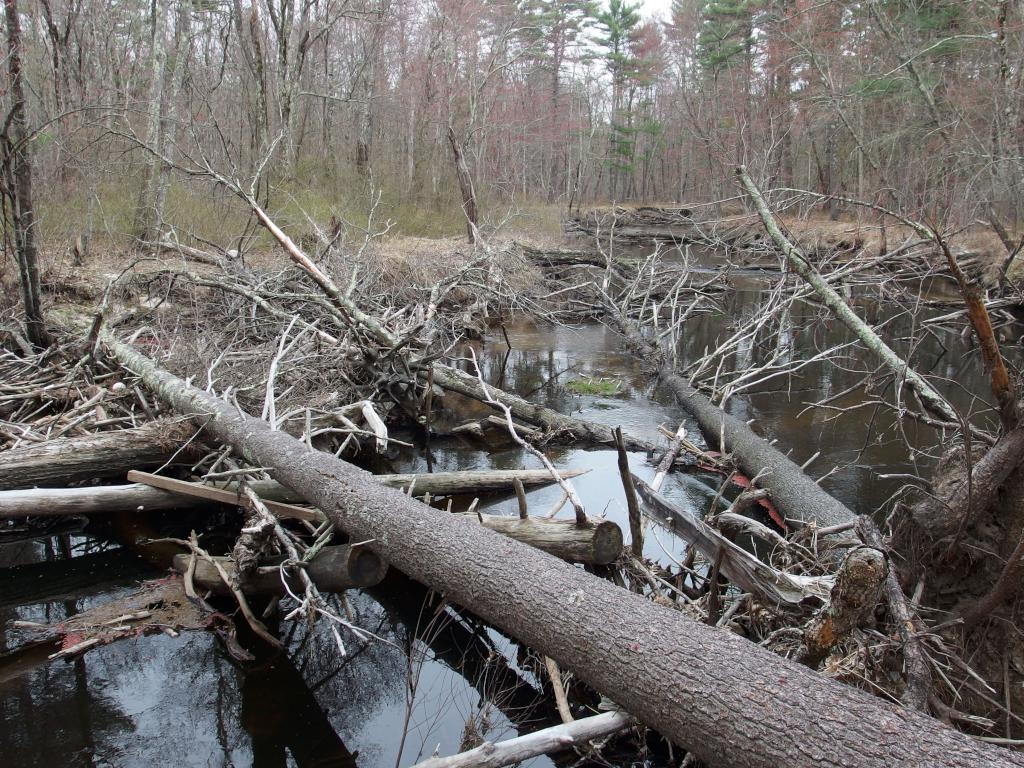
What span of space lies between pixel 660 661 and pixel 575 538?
1.61m

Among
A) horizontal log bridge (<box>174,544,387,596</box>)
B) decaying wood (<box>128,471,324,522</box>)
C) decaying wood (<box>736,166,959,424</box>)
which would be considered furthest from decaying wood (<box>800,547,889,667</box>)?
decaying wood (<box>128,471,324,522</box>)

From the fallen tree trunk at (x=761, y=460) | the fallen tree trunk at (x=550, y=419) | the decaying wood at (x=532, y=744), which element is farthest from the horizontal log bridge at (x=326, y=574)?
the fallen tree trunk at (x=550, y=419)

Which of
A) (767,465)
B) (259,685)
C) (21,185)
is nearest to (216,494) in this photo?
(259,685)

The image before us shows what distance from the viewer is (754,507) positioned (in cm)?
617

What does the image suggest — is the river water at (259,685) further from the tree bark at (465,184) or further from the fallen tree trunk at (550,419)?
the tree bark at (465,184)

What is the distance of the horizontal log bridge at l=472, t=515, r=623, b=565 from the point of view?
419 cm

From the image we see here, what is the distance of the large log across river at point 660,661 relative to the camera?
2.18 m

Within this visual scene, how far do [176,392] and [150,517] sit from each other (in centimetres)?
106

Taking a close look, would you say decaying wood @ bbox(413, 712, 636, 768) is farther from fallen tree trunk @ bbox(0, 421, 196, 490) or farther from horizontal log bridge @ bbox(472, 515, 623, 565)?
fallen tree trunk @ bbox(0, 421, 196, 490)

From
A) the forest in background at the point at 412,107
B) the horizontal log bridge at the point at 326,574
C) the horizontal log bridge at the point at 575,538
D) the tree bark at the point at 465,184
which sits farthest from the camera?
the tree bark at the point at 465,184

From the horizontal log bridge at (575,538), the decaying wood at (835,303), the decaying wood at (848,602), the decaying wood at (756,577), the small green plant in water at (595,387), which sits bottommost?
the small green plant in water at (595,387)

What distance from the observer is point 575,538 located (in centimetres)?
425

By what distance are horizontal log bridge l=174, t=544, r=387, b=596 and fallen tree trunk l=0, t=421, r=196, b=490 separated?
5.32 ft

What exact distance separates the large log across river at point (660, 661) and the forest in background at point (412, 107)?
348 centimetres
